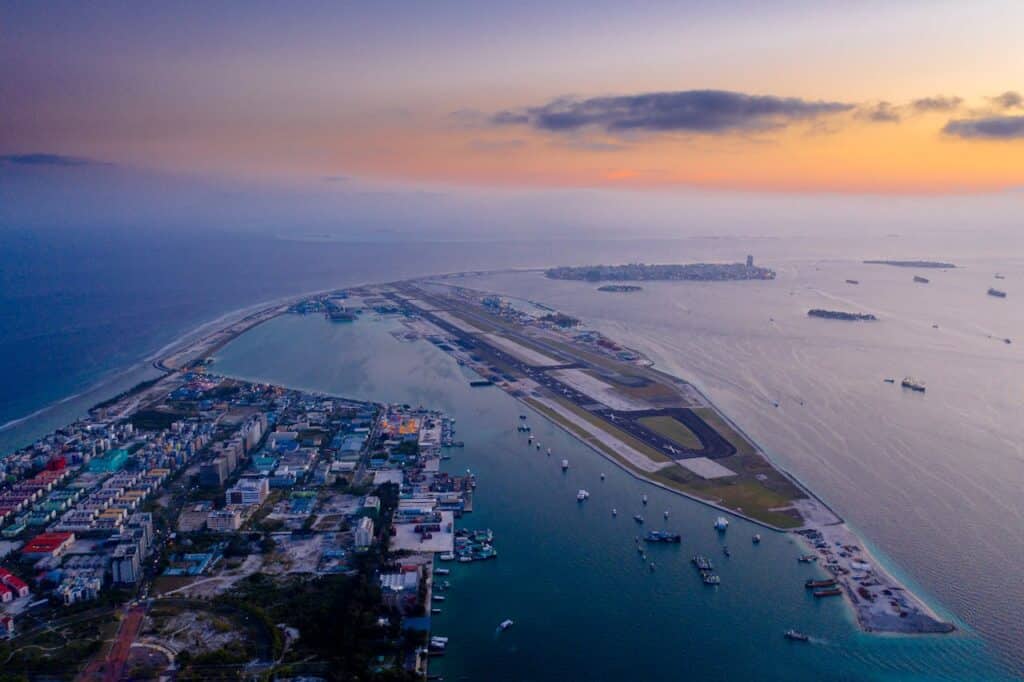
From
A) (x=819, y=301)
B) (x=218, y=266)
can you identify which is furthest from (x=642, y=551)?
(x=218, y=266)

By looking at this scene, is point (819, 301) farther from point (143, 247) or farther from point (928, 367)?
point (143, 247)

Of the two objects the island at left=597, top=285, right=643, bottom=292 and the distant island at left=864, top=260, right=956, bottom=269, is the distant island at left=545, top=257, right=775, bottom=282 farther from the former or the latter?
the distant island at left=864, top=260, right=956, bottom=269

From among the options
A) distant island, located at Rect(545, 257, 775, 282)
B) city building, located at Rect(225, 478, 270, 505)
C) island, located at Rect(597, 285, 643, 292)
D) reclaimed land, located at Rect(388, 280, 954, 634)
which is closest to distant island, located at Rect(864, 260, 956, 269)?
distant island, located at Rect(545, 257, 775, 282)

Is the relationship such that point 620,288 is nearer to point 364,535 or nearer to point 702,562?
point 702,562

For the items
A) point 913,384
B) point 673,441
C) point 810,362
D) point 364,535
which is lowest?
point 364,535

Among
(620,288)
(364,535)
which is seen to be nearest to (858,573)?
(364,535)

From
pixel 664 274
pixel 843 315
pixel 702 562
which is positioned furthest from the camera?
pixel 664 274
